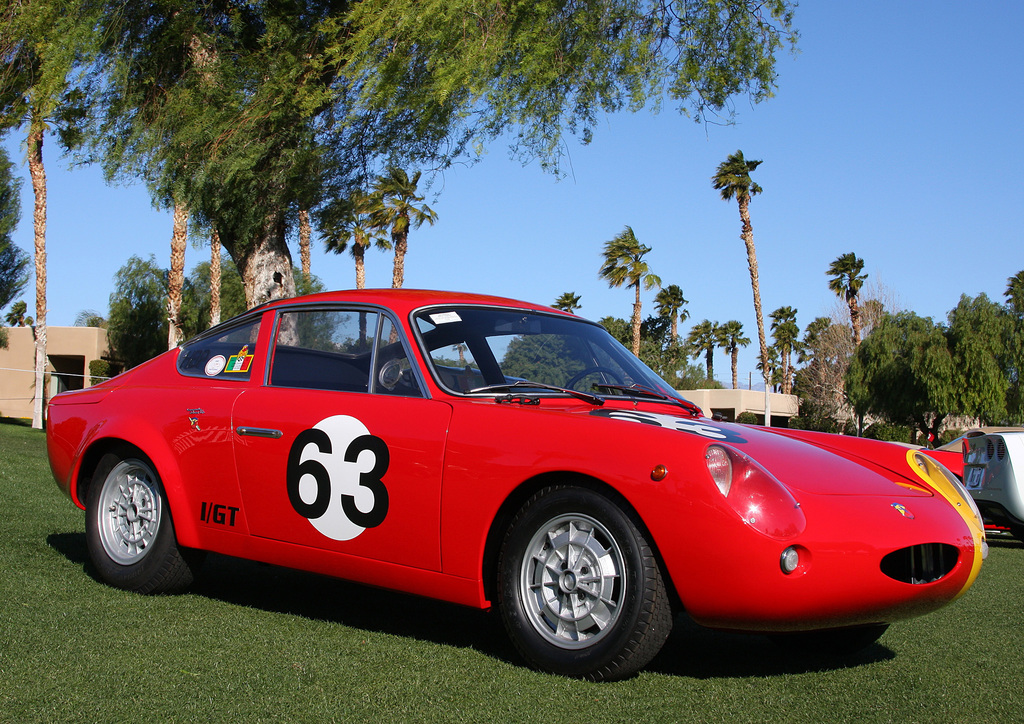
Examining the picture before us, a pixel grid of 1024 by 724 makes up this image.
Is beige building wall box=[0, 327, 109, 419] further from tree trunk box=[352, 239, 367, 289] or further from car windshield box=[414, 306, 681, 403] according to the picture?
car windshield box=[414, 306, 681, 403]

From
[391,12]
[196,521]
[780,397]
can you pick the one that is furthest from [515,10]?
[780,397]

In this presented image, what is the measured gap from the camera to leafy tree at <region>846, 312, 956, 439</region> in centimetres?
4088

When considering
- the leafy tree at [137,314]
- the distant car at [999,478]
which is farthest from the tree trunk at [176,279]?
the distant car at [999,478]

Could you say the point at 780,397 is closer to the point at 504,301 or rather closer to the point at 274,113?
the point at 274,113

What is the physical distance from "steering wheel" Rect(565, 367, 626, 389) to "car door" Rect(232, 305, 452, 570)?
0.81 m

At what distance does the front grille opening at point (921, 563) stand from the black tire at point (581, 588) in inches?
33.2

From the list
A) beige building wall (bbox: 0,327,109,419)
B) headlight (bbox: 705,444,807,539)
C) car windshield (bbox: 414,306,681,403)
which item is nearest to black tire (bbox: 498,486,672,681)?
headlight (bbox: 705,444,807,539)

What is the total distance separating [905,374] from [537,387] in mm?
42373

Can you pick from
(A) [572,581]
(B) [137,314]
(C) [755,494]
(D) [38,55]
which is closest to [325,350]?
(A) [572,581]

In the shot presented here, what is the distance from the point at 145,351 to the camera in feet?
140

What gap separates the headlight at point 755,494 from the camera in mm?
3209

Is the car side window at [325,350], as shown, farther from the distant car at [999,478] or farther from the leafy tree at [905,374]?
the leafy tree at [905,374]

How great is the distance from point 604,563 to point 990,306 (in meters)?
43.8

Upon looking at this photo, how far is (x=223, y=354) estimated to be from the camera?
4996 millimetres
